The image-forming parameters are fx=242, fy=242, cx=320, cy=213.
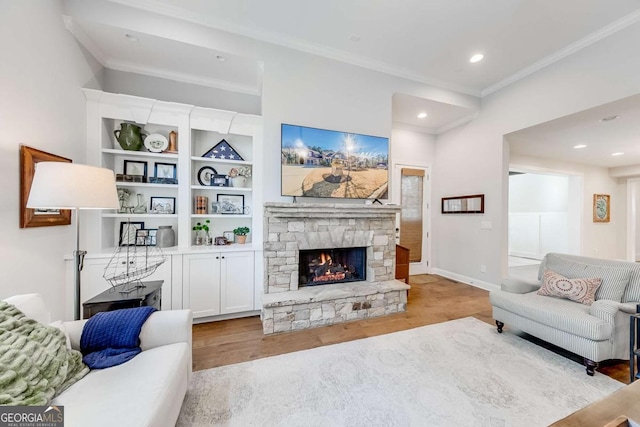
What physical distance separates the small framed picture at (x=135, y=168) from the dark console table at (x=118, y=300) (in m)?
1.58

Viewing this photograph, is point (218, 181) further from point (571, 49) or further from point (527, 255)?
point (527, 255)

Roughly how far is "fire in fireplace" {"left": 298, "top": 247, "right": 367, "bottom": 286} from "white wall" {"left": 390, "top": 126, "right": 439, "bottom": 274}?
184 cm

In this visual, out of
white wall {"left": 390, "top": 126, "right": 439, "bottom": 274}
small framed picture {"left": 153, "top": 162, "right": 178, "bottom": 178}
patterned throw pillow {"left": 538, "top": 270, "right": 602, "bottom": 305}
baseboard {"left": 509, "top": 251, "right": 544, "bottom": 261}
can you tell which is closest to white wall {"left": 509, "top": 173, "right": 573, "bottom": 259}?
baseboard {"left": 509, "top": 251, "right": 544, "bottom": 261}

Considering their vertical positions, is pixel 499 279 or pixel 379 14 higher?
pixel 379 14

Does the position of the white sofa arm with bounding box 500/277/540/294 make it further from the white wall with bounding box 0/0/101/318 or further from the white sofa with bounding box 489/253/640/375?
the white wall with bounding box 0/0/101/318

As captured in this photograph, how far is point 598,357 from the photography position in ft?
6.26

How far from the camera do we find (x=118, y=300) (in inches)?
72.0

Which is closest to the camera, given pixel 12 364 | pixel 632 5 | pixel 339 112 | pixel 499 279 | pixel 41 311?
pixel 12 364

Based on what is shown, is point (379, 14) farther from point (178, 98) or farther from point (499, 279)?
point (499, 279)

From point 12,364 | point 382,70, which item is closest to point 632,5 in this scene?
point 382,70

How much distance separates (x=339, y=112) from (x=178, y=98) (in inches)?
86.6

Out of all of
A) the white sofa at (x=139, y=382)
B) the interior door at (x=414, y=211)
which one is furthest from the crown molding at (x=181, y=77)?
the interior door at (x=414, y=211)

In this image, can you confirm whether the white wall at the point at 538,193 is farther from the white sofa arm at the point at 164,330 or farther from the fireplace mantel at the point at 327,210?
the white sofa arm at the point at 164,330

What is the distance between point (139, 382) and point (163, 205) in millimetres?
2461
